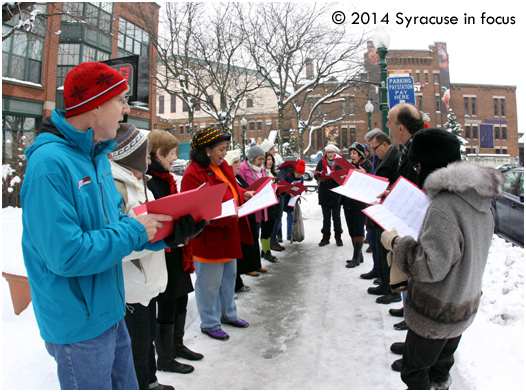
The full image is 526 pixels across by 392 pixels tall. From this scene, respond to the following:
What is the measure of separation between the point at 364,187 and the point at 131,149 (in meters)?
2.12

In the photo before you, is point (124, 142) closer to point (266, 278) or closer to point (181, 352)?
point (181, 352)

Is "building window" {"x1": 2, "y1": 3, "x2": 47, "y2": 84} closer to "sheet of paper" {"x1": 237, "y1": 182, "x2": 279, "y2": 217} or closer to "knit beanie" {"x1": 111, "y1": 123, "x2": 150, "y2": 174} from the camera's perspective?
"sheet of paper" {"x1": 237, "y1": 182, "x2": 279, "y2": 217}

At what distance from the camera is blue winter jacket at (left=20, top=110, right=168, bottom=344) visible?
54.0 inches

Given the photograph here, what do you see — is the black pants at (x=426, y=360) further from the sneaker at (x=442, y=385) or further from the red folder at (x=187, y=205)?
the red folder at (x=187, y=205)

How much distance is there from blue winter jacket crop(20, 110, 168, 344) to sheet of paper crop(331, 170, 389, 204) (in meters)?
2.20

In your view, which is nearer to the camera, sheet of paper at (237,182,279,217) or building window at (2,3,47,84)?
sheet of paper at (237,182,279,217)

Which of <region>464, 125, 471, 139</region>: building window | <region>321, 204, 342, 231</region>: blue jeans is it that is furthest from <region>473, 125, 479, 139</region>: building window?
<region>321, 204, 342, 231</region>: blue jeans

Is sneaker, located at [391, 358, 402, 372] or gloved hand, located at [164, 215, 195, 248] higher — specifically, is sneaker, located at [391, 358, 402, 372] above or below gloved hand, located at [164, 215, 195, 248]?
below

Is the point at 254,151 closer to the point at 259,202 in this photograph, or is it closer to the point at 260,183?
the point at 260,183

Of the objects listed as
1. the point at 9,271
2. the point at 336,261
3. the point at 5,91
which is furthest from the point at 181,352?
the point at 5,91

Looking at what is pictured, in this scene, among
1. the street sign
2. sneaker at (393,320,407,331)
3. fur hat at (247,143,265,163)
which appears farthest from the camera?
the street sign

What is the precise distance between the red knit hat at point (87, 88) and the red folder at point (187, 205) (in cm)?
52

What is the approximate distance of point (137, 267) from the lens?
2305 mm

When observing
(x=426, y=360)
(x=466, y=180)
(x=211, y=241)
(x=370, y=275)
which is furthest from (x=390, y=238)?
(x=370, y=275)
